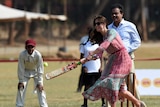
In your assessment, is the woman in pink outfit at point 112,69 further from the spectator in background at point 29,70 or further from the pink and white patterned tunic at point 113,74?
the spectator in background at point 29,70

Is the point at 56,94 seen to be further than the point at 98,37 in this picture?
Yes

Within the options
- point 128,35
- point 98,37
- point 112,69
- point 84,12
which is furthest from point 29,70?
point 84,12

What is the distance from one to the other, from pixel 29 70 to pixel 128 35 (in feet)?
7.82

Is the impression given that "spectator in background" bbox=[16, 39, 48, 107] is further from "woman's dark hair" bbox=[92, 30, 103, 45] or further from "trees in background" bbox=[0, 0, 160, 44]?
"trees in background" bbox=[0, 0, 160, 44]

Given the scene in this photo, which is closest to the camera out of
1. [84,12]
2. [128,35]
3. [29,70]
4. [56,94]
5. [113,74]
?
[113,74]

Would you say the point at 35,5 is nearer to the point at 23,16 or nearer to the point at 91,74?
the point at 23,16

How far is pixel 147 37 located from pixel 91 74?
46.4 metres

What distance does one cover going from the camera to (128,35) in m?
12.9

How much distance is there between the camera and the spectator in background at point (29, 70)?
13.6 metres

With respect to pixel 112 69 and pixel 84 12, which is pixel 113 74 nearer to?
pixel 112 69

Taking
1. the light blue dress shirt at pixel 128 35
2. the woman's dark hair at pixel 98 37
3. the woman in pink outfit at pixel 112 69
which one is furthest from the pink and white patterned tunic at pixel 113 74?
the light blue dress shirt at pixel 128 35

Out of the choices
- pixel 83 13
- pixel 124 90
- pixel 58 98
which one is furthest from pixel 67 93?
A: pixel 83 13

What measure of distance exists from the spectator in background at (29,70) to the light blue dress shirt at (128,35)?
1806 millimetres

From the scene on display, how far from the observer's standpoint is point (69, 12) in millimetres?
68750
